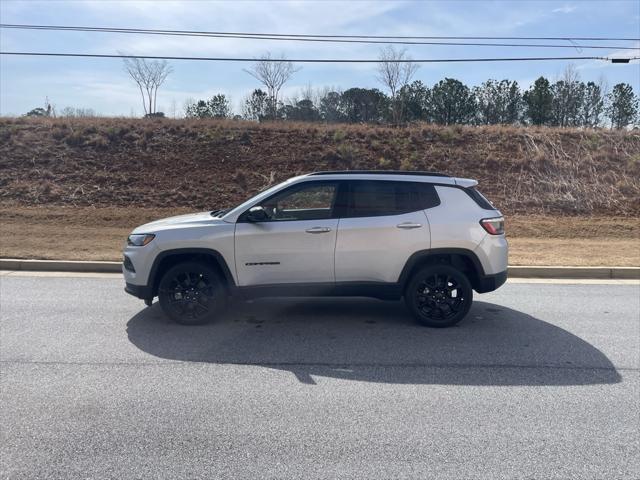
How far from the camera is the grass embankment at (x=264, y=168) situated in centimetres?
1477

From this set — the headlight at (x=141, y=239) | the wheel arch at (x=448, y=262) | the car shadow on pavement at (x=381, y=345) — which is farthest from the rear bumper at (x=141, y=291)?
the wheel arch at (x=448, y=262)

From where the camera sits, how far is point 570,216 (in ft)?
55.6

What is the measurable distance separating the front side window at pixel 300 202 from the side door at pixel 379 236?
0.24 meters

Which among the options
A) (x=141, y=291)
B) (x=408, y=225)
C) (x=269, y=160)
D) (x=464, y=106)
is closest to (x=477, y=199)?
(x=408, y=225)

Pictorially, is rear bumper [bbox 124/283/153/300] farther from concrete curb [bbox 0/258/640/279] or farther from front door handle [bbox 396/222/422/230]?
concrete curb [bbox 0/258/640/279]

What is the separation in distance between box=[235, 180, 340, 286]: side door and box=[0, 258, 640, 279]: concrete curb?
4608 millimetres

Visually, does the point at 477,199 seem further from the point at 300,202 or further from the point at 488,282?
the point at 300,202

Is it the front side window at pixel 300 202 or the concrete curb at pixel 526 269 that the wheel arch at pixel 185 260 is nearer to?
the front side window at pixel 300 202

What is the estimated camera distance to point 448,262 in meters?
6.77

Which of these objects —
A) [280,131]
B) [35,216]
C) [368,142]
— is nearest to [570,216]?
[368,142]

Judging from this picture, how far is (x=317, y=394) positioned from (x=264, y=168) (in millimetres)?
16185

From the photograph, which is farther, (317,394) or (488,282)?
(488,282)

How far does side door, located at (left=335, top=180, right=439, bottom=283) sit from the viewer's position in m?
6.44

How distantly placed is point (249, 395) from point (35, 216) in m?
13.3
